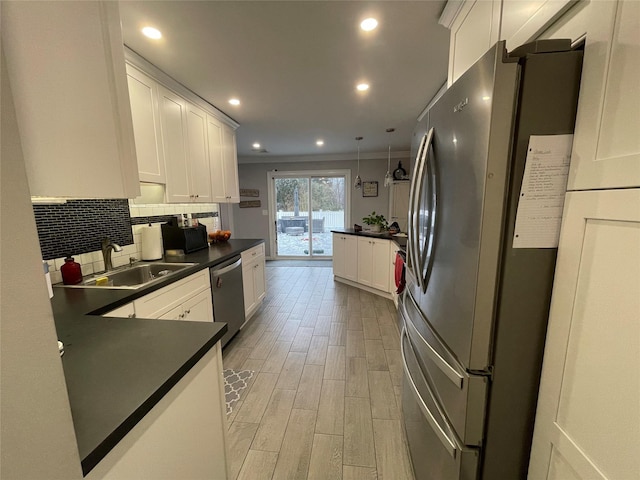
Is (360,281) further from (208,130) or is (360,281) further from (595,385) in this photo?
(595,385)

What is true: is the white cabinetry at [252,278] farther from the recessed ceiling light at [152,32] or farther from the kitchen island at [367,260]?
the recessed ceiling light at [152,32]

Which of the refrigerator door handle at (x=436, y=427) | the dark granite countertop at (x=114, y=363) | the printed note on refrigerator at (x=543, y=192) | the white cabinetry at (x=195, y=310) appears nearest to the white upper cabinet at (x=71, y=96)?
the dark granite countertop at (x=114, y=363)

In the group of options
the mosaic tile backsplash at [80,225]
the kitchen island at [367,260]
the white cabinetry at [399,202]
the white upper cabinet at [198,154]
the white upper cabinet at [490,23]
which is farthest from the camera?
the white cabinetry at [399,202]

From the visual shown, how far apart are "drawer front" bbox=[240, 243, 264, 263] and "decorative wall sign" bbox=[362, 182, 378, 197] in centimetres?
339

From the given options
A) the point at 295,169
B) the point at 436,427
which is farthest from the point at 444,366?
the point at 295,169

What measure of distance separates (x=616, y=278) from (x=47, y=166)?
4.04 ft

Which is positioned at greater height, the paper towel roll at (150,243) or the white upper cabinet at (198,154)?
the white upper cabinet at (198,154)

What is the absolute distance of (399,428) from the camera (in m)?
1.65

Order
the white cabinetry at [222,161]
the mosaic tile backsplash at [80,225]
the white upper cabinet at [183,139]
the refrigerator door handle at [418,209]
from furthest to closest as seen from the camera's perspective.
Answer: the white cabinetry at [222,161] → the white upper cabinet at [183,139] → the mosaic tile backsplash at [80,225] → the refrigerator door handle at [418,209]

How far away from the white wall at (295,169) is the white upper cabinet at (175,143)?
3.85 m

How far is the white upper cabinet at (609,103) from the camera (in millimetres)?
558

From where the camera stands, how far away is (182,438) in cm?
80

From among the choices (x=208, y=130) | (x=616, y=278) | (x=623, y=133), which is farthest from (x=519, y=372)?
(x=208, y=130)

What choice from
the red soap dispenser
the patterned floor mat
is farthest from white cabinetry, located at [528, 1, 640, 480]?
the red soap dispenser
